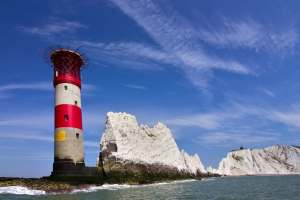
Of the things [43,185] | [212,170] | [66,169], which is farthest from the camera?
[212,170]

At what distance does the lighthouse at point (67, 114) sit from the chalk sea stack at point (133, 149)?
3.48 metres

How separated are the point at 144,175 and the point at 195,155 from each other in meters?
43.0

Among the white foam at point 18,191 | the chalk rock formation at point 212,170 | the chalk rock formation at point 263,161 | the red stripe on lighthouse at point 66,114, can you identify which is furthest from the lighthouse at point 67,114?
the chalk rock formation at point 263,161

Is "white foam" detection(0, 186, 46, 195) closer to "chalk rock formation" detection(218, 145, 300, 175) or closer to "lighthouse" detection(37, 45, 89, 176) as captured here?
"lighthouse" detection(37, 45, 89, 176)

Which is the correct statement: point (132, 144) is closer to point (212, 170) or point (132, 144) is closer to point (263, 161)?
point (212, 170)

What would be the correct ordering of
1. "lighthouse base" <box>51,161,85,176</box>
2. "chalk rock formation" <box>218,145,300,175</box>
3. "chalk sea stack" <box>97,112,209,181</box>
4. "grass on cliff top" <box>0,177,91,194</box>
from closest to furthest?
"grass on cliff top" <box>0,177,91,194</box> < "lighthouse base" <box>51,161,85,176</box> < "chalk sea stack" <box>97,112,209,181</box> < "chalk rock formation" <box>218,145,300,175</box>

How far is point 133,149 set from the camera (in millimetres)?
27750

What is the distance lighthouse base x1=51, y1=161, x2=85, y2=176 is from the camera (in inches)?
840

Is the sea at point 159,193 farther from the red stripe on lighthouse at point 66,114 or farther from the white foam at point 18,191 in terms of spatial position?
the red stripe on lighthouse at point 66,114

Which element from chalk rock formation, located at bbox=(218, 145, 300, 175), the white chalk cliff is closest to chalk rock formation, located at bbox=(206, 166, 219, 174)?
chalk rock formation, located at bbox=(218, 145, 300, 175)

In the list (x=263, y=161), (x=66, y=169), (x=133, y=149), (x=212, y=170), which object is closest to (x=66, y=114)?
(x=66, y=169)

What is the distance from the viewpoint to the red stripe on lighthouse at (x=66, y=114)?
22703mm

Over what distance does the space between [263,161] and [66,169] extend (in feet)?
305

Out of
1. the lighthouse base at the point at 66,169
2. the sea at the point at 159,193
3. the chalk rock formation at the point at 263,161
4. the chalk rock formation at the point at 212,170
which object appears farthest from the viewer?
the chalk rock formation at the point at 263,161
